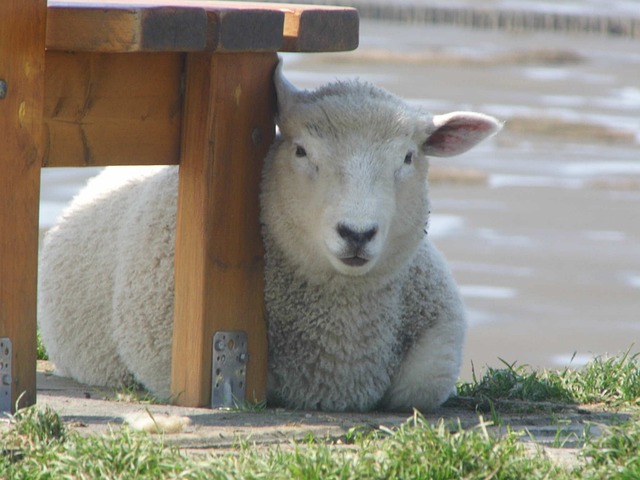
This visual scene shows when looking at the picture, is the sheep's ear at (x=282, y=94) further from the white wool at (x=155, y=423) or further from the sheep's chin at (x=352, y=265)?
the white wool at (x=155, y=423)

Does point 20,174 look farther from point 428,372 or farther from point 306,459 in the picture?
point 428,372

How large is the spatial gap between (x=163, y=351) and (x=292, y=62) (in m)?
17.2

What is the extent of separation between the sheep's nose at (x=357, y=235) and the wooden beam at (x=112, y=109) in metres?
0.72

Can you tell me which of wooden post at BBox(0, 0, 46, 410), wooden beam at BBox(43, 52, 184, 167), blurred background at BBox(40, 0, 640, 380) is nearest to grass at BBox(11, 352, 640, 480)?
wooden post at BBox(0, 0, 46, 410)

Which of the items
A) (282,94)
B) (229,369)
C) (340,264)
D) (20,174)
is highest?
(282,94)

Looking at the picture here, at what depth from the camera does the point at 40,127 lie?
3.91 meters

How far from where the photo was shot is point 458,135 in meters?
4.77

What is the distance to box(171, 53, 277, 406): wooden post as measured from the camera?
14.4 ft

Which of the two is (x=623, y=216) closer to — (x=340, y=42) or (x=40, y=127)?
(x=340, y=42)

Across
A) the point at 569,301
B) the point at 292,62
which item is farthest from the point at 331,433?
the point at 292,62

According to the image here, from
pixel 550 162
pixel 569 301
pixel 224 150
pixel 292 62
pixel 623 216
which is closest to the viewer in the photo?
pixel 224 150

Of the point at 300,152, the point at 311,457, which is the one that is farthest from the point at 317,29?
the point at 311,457

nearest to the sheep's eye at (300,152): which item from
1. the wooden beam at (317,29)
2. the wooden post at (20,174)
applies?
the wooden beam at (317,29)

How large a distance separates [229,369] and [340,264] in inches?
23.0
